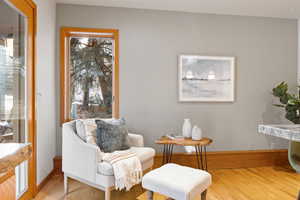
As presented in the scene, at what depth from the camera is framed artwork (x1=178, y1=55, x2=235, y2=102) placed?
3.37m

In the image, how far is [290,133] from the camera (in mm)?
1064

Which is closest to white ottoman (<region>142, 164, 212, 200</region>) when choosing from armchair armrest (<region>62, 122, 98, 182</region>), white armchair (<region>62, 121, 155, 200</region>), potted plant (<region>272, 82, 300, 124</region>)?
white armchair (<region>62, 121, 155, 200</region>)

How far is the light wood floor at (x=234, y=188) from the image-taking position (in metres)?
2.43

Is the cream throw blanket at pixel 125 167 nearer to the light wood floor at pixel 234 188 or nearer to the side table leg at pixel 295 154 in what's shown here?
the light wood floor at pixel 234 188

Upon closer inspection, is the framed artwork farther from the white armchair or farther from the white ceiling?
the white armchair

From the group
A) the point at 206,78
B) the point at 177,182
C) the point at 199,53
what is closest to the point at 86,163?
the point at 177,182

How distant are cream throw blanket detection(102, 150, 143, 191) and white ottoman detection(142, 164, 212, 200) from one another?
27 cm

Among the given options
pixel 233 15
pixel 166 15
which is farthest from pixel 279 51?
pixel 166 15

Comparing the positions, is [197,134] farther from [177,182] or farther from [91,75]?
[91,75]

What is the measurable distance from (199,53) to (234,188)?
6.54ft

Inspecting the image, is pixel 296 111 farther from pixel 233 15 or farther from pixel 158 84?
pixel 158 84

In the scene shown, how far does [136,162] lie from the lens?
230 centimetres

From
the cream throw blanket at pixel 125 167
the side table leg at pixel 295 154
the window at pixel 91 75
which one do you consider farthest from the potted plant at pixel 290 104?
the window at pixel 91 75

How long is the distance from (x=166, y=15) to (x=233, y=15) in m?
1.10
